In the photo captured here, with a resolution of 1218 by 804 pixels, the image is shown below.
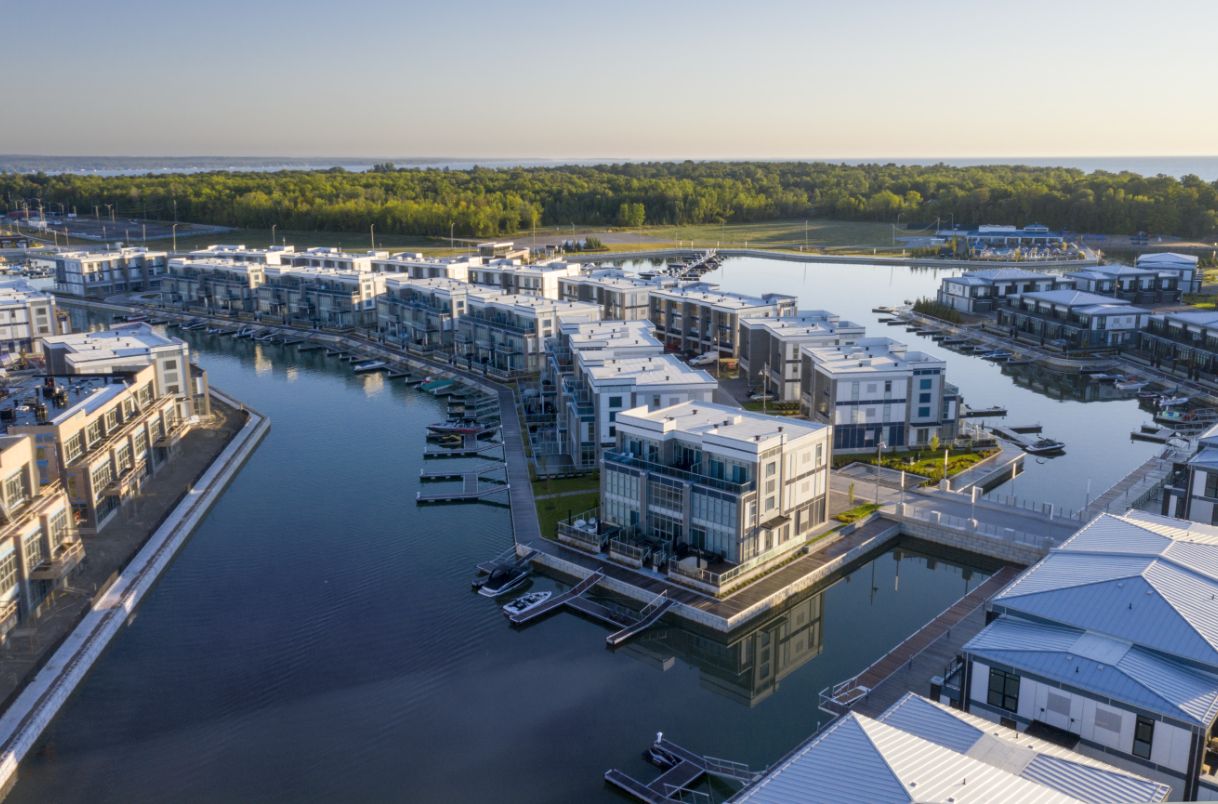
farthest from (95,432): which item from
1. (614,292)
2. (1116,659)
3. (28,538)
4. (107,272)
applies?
(107,272)

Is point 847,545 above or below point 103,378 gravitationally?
below

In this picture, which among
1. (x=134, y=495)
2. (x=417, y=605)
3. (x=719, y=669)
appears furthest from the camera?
(x=134, y=495)

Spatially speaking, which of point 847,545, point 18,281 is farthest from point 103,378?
point 18,281

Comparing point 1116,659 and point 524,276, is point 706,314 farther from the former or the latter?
point 1116,659

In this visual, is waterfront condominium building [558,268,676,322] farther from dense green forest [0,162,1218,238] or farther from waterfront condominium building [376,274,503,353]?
dense green forest [0,162,1218,238]

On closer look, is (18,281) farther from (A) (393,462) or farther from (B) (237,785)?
(B) (237,785)

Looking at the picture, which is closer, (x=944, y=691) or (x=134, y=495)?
(x=944, y=691)

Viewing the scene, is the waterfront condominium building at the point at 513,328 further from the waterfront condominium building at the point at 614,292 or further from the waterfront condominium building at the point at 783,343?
the waterfront condominium building at the point at 783,343
